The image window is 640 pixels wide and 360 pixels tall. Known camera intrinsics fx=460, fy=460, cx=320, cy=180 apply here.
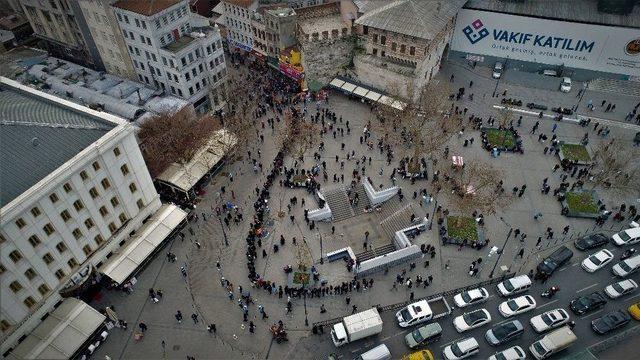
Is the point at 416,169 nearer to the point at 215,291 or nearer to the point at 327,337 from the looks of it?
the point at 327,337

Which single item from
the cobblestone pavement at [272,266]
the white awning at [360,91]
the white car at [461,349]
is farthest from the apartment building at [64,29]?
the white car at [461,349]

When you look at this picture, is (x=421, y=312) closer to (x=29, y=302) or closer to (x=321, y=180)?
(x=321, y=180)

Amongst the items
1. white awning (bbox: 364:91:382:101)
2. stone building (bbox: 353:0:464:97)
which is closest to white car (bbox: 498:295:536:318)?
stone building (bbox: 353:0:464:97)

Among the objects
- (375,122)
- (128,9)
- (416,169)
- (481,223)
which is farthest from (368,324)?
(128,9)

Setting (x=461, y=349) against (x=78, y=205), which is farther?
(x=78, y=205)

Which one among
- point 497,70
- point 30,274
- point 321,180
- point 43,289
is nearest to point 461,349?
point 321,180

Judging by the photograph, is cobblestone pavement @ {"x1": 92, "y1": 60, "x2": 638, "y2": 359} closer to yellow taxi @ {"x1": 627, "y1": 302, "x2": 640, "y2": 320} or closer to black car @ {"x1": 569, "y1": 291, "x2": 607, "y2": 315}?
black car @ {"x1": 569, "y1": 291, "x2": 607, "y2": 315}

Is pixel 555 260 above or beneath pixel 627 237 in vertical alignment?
beneath
